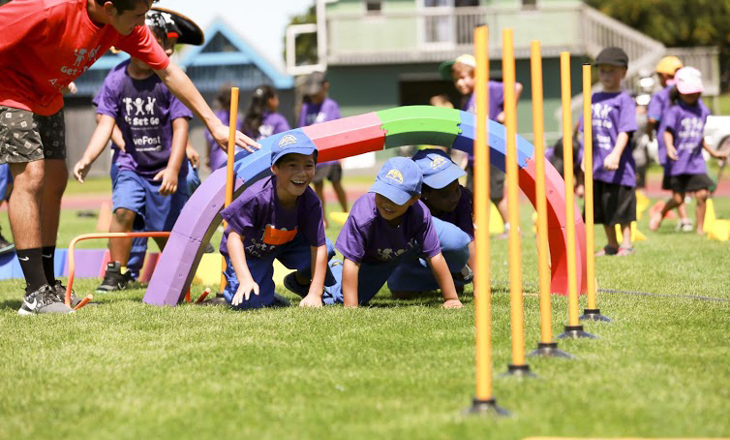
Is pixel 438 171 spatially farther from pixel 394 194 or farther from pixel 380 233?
pixel 394 194

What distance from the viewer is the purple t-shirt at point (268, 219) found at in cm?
616

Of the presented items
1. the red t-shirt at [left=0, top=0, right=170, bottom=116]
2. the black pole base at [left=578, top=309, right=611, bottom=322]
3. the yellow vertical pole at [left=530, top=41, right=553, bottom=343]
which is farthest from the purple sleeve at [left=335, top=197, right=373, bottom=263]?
the yellow vertical pole at [left=530, top=41, right=553, bottom=343]

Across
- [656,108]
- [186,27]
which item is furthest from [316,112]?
[186,27]

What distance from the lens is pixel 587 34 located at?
3369 centimetres

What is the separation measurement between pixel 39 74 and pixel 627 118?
535cm

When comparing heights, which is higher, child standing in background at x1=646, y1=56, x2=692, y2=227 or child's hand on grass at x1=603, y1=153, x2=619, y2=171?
child standing in background at x1=646, y1=56, x2=692, y2=227

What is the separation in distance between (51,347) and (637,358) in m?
2.76

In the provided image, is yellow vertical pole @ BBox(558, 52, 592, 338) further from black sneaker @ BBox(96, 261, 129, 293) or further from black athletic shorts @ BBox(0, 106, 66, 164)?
black sneaker @ BBox(96, 261, 129, 293)

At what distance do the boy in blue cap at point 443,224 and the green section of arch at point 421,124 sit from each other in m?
0.21

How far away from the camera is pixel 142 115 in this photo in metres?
7.59

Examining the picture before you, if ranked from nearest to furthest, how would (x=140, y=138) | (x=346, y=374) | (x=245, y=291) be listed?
(x=346, y=374) < (x=245, y=291) < (x=140, y=138)

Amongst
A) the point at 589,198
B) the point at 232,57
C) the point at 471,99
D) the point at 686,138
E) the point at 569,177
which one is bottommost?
the point at 589,198

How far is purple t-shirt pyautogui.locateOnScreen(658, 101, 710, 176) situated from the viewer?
1112 centimetres

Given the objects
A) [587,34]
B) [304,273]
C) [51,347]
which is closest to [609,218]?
[304,273]
